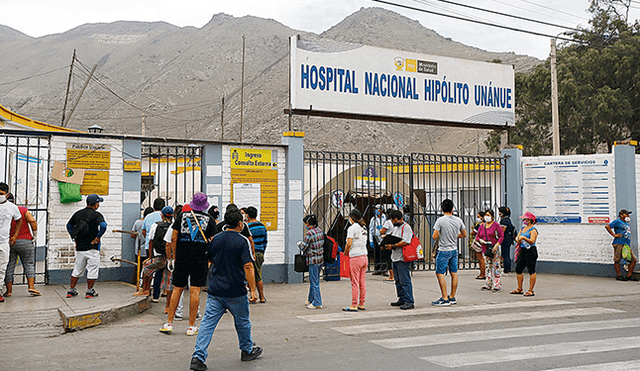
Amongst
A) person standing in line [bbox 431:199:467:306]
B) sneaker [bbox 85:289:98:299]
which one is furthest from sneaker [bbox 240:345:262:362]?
person standing in line [bbox 431:199:467:306]

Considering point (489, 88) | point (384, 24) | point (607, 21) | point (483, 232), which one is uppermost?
point (384, 24)

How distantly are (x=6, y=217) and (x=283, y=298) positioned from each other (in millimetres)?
4853

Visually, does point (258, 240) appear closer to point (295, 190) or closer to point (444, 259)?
point (295, 190)

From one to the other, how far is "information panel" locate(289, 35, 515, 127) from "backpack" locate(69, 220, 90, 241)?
5575 mm

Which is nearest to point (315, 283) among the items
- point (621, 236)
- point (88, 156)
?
point (88, 156)

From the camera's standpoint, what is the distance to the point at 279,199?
12578 mm

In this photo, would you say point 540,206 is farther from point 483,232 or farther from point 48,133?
point 48,133

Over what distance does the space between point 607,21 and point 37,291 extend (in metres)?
37.6

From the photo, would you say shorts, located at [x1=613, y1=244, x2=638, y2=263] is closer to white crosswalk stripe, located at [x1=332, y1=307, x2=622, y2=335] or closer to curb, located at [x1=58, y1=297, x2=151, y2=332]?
white crosswalk stripe, located at [x1=332, y1=307, x2=622, y2=335]

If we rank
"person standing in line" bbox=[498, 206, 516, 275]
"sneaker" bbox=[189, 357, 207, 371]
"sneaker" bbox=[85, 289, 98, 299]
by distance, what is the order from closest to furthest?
"sneaker" bbox=[189, 357, 207, 371] → "sneaker" bbox=[85, 289, 98, 299] → "person standing in line" bbox=[498, 206, 516, 275]

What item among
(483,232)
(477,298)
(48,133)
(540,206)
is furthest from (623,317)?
(48,133)

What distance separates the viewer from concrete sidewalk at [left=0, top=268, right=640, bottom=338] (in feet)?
25.2

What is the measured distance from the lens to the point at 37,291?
9539 millimetres

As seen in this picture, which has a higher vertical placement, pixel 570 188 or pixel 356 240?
pixel 570 188
